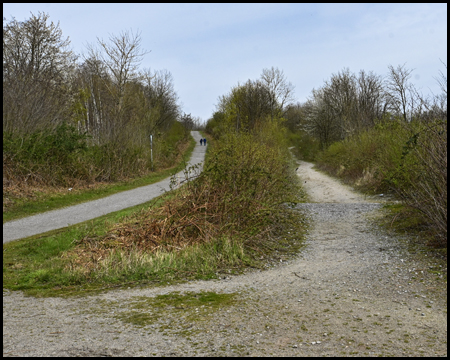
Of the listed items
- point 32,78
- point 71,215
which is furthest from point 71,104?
point 71,215

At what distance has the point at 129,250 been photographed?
24.7 feet

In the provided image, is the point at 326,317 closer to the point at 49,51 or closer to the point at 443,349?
the point at 443,349

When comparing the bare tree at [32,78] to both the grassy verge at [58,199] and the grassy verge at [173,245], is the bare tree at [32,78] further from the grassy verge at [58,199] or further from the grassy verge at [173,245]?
the grassy verge at [173,245]

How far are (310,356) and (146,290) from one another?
2731 millimetres

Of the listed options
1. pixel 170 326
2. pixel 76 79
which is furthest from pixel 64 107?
pixel 170 326

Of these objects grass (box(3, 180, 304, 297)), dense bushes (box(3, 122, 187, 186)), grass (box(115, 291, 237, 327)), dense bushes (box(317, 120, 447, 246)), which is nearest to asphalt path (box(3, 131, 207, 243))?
grass (box(3, 180, 304, 297))

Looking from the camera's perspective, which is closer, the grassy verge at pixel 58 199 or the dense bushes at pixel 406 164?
the dense bushes at pixel 406 164

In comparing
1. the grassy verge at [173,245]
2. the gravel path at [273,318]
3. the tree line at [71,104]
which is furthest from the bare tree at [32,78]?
the gravel path at [273,318]

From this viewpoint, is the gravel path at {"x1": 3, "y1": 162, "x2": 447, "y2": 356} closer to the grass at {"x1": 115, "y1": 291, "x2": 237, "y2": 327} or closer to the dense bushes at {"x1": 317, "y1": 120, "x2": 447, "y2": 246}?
the grass at {"x1": 115, "y1": 291, "x2": 237, "y2": 327}

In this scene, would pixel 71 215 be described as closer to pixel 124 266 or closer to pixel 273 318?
pixel 124 266

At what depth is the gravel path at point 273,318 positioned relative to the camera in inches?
146

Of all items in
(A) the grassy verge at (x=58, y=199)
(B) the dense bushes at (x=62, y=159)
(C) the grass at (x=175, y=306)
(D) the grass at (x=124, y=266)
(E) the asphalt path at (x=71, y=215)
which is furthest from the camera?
(B) the dense bushes at (x=62, y=159)

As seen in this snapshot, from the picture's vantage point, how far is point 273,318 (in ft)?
14.6

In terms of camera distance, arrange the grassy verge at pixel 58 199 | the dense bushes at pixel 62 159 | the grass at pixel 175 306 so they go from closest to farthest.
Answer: the grass at pixel 175 306
the grassy verge at pixel 58 199
the dense bushes at pixel 62 159
